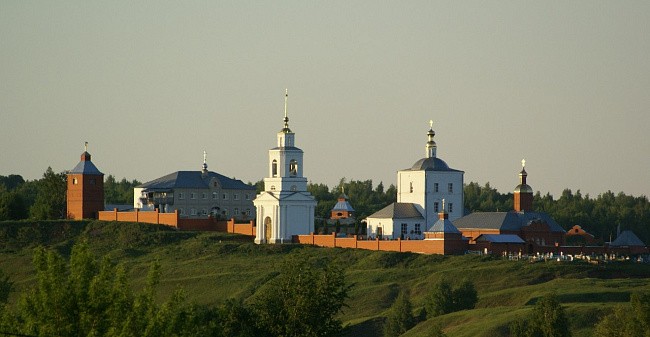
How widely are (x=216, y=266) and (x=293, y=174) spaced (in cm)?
1013

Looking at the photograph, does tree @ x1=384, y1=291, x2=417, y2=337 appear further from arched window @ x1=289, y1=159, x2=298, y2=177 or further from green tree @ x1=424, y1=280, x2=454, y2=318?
arched window @ x1=289, y1=159, x2=298, y2=177

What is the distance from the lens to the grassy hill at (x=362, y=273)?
219 feet

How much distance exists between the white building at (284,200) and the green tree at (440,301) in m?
20.7

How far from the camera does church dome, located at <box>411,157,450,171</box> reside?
9138cm

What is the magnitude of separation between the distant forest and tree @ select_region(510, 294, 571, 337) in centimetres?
3845

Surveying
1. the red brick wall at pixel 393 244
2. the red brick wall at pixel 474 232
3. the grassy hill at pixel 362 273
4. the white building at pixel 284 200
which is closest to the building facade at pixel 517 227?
the red brick wall at pixel 474 232

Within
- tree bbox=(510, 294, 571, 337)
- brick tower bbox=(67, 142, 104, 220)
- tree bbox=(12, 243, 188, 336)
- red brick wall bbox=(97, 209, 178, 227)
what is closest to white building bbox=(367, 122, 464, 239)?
red brick wall bbox=(97, 209, 178, 227)

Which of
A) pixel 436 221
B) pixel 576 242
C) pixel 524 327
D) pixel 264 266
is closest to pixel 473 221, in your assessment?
pixel 436 221

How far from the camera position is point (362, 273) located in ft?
257

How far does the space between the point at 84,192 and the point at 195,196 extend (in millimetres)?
7353

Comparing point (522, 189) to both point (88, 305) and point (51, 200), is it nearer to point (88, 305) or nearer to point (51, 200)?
point (51, 200)

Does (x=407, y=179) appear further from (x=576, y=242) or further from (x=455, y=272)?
(x=455, y=272)

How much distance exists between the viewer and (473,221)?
292 feet

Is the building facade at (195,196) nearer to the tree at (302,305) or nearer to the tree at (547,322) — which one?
the tree at (547,322)
